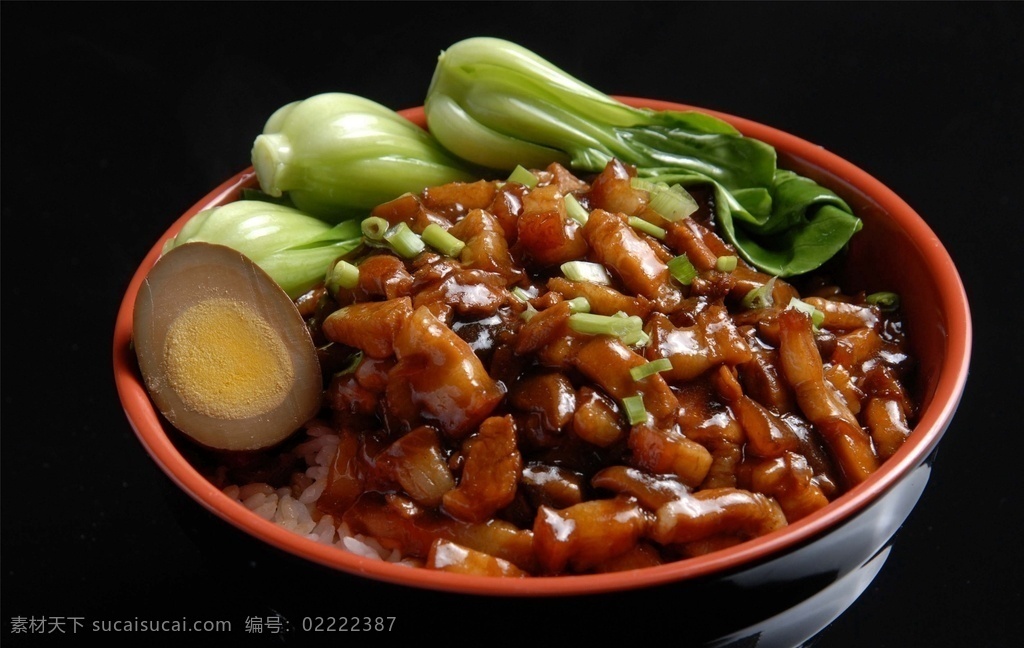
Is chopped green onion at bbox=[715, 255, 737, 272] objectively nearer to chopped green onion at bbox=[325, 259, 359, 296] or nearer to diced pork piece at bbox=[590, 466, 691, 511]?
diced pork piece at bbox=[590, 466, 691, 511]

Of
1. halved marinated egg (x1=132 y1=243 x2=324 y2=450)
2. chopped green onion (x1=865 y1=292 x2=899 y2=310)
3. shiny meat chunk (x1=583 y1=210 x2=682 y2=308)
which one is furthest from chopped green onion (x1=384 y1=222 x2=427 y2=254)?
chopped green onion (x1=865 y1=292 x2=899 y2=310)

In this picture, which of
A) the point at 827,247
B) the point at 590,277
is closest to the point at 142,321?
the point at 590,277

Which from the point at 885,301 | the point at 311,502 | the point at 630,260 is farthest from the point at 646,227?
the point at 311,502

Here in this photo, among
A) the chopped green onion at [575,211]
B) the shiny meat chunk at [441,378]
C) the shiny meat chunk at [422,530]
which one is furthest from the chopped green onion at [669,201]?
the shiny meat chunk at [422,530]

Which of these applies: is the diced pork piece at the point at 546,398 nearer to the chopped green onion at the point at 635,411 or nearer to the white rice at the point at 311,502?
the chopped green onion at the point at 635,411

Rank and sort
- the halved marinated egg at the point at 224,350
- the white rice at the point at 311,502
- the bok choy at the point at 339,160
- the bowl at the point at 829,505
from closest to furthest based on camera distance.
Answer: the bowl at the point at 829,505, the white rice at the point at 311,502, the halved marinated egg at the point at 224,350, the bok choy at the point at 339,160

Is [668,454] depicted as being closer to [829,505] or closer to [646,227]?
[829,505]
